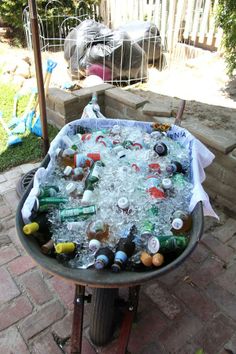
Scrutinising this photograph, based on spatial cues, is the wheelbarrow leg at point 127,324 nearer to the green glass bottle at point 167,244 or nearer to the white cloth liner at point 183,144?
the green glass bottle at point 167,244

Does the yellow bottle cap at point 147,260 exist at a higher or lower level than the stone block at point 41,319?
higher

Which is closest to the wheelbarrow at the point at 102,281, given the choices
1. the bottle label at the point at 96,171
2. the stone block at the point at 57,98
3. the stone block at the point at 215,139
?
the bottle label at the point at 96,171

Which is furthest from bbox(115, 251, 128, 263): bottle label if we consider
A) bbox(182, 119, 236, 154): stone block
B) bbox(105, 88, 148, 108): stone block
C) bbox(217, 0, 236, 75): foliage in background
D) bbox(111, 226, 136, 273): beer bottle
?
bbox(217, 0, 236, 75): foliage in background

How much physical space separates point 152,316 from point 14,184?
1.74 metres

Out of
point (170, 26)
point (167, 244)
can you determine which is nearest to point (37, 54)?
point (167, 244)

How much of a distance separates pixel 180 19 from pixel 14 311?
5363 millimetres

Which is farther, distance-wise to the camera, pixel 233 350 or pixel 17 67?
pixel 17 67

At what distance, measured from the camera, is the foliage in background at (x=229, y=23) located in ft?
9.98

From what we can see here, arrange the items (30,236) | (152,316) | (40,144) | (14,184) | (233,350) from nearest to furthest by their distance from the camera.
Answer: (30,236)
(233,350)
(152,316)
(14,184)
(40,144)

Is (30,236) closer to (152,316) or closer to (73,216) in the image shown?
(73,216)

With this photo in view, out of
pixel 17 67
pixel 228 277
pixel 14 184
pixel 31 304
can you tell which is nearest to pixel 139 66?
pixel 17 67

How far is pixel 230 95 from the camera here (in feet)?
13.0

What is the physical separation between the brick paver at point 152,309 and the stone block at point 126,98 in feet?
4.91

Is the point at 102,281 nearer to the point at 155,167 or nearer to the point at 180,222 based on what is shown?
the point at 180,222
